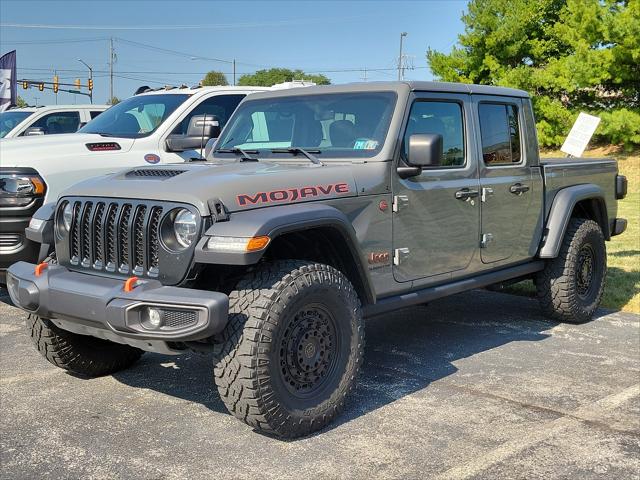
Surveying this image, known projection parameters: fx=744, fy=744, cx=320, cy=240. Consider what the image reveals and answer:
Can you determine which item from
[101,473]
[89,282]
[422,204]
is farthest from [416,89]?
[101,473]

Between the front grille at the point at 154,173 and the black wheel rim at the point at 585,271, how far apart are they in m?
3.84

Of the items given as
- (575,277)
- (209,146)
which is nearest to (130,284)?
(209,146)

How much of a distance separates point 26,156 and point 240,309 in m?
3.74

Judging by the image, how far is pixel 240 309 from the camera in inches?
143

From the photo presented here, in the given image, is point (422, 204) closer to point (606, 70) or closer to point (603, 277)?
point (603, 277)

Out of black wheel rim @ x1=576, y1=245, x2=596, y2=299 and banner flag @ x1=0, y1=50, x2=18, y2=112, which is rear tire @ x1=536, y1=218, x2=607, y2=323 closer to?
black wheel rim @ x1=576, y1=245, x2=596, y2=299

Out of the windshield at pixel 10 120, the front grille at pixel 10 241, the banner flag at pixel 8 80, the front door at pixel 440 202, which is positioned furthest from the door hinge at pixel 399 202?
the banner flag at pixel 8 80

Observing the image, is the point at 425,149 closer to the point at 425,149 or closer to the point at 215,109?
the point at 425,149

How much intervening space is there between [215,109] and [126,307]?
4.64 meters

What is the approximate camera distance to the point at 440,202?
192 inches

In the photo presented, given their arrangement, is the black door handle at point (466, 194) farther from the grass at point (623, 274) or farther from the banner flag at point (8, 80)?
the banner flag at point (8, 80)

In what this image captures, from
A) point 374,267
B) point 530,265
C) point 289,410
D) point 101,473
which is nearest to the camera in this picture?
point 101,473

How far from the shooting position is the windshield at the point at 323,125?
4649 mm

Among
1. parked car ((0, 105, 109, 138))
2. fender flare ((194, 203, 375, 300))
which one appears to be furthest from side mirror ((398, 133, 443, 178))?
parked car ((0, 105, 109, 138))
